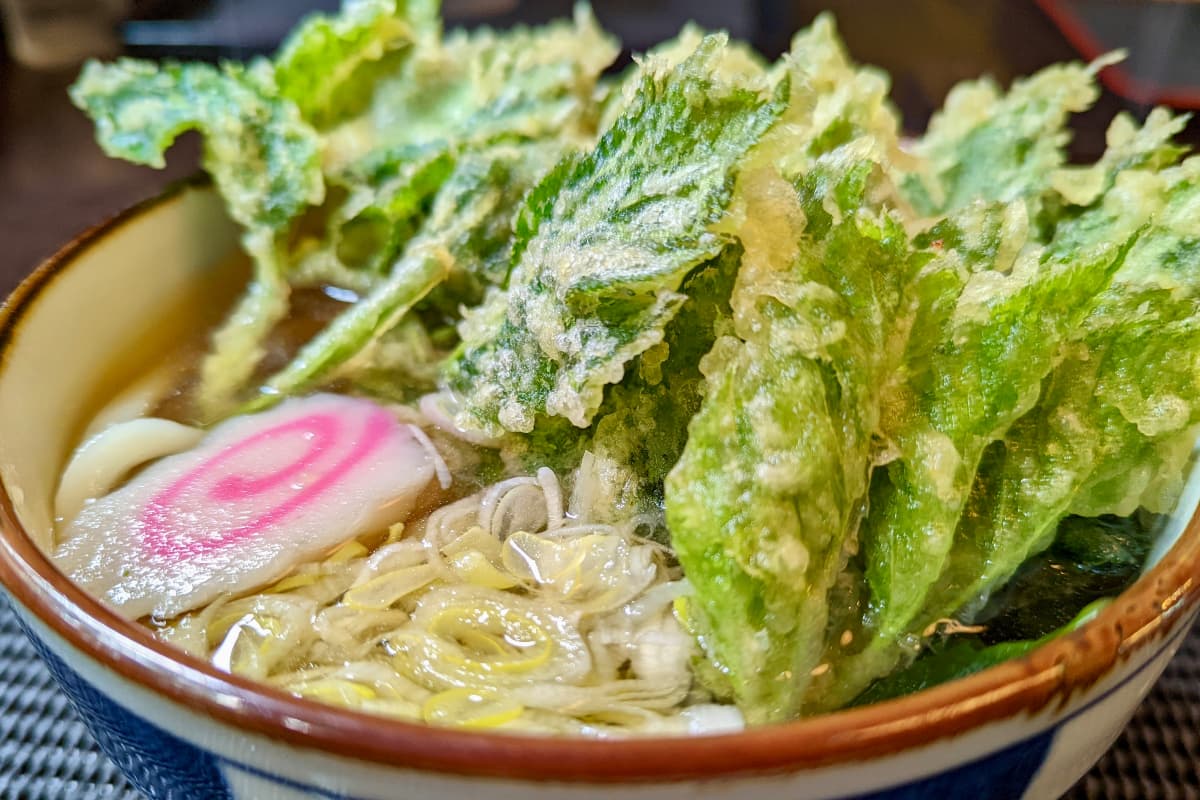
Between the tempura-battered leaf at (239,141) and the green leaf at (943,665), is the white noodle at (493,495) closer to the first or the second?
the green leaf at (943,665)

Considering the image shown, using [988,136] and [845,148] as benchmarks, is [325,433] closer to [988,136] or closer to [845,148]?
[845,148]

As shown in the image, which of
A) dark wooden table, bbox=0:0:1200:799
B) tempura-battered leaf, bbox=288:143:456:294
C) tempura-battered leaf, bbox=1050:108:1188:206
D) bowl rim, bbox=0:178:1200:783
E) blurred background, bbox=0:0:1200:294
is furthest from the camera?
blurred background, bbox=0:0:1200:294

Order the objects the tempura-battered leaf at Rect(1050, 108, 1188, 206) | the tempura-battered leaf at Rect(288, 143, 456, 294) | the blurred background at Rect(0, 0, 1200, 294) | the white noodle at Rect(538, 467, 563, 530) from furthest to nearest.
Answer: the blurred background at Rect(0, 0, 1200, 294) < the tempura-battered leaf at Rect(288, 143, 456, 294) < the tempura-battered leaf at Rect(1050, 108, 1188, 206) < the white noodle at Rect(538, 467, 563, 530)

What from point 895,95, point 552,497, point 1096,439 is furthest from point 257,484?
point 895,95

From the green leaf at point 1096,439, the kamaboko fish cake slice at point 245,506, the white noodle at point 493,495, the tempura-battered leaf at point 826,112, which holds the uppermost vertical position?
the tempura-battered leaf at point 826,112

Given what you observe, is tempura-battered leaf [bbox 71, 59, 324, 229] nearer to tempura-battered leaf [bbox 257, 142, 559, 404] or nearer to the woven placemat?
tempura-battered leaf [bbox 257, 142, 559, 404]

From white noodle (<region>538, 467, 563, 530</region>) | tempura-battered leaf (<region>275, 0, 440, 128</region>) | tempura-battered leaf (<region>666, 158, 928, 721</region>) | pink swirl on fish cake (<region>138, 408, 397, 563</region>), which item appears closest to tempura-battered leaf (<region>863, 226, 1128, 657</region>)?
tempura-battered leaf (<region>666, 158, 928, 721</region>)

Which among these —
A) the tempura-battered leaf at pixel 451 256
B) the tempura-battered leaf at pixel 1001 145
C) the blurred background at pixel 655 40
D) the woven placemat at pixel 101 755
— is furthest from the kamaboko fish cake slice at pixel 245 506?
the blurred background at pixel 655 40
